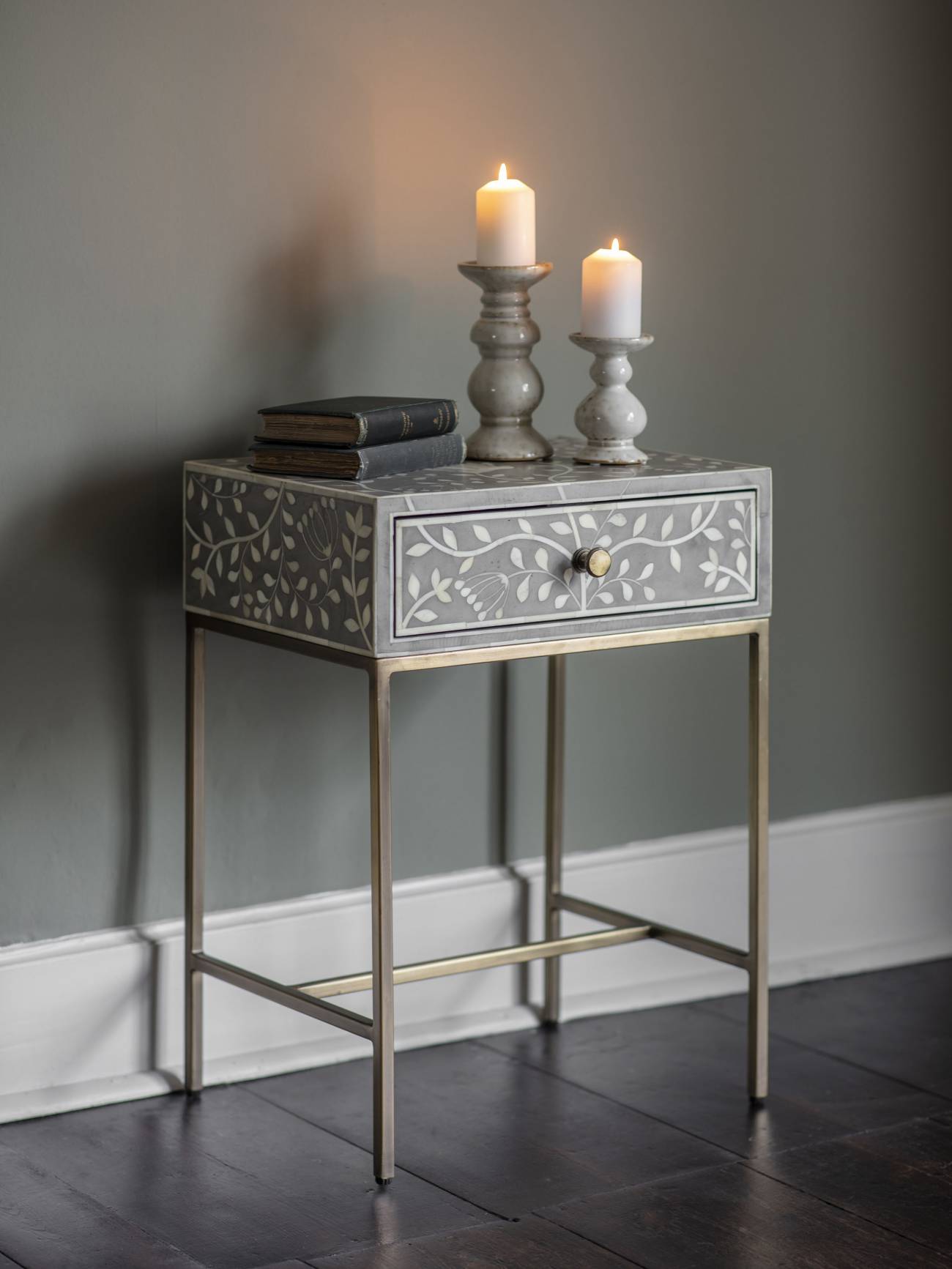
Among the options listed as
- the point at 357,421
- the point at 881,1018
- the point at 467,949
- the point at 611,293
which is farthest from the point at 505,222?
the point at 881,1018

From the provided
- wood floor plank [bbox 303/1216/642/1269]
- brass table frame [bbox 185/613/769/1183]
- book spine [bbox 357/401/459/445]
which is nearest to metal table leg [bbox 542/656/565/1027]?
brass table frame [bbox 185/613/769/1183]

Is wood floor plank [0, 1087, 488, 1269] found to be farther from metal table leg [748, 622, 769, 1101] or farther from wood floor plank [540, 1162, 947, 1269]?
metal table leg [748, 622, 769, 1101]

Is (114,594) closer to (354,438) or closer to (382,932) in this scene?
(354,438)

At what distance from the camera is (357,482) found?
6.93 feet

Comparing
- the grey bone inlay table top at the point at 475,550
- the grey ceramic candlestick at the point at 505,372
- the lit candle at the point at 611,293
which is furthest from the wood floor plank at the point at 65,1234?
the lit candle at the point at 611,293

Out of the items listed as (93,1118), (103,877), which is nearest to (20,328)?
(103,877)

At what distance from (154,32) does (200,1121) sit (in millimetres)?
1333

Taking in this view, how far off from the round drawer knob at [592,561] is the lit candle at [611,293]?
0.30 metres

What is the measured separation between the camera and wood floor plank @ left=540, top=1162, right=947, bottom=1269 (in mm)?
1951

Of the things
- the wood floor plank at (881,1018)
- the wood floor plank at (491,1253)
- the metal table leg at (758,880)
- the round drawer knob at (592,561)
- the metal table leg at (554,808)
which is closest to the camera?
the wood floor plank at (491,1253)

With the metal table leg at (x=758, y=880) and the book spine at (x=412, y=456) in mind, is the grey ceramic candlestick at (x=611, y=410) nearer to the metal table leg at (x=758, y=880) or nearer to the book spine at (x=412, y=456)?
the book spine at (x=412, y=456)

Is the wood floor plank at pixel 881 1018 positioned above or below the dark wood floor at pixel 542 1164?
above

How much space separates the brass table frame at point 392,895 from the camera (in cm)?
211

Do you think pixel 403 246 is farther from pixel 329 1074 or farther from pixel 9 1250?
pixel 9 1250
